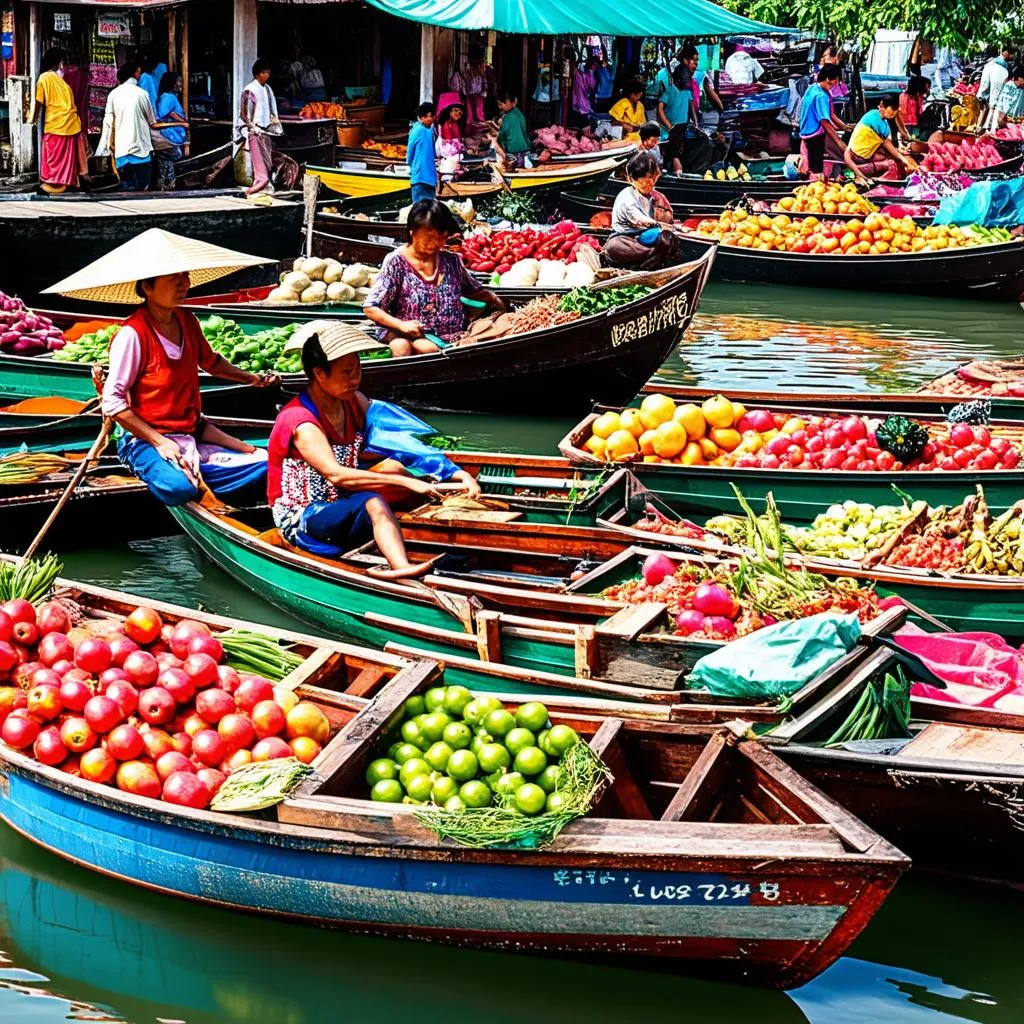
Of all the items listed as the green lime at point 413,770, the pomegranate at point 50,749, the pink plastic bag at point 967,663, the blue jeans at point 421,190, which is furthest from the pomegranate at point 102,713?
the blue jeans at point 421,190

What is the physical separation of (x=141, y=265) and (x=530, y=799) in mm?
3608

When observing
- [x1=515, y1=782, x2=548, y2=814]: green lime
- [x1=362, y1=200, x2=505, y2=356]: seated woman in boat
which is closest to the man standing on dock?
[x1=362, y1=200, x2=505, y2=356]: seated woman in boat

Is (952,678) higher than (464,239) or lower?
lower

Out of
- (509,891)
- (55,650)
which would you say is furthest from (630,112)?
(509,891)

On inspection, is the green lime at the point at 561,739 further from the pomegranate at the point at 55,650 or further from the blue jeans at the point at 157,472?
the blue jeans at the point at 157,472

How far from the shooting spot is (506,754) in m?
4.50

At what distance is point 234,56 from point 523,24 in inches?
130

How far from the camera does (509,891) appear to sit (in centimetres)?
434

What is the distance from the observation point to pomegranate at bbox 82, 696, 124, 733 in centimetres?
478

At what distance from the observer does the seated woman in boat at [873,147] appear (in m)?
17.8

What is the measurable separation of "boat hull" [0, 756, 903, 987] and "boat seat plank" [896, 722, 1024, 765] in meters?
0.81

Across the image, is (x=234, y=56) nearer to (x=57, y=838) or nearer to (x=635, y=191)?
(x=635, y=191)

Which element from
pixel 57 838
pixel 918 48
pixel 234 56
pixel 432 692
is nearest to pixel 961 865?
pixel 432 692

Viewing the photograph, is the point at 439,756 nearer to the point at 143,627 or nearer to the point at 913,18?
the point at 143,627
